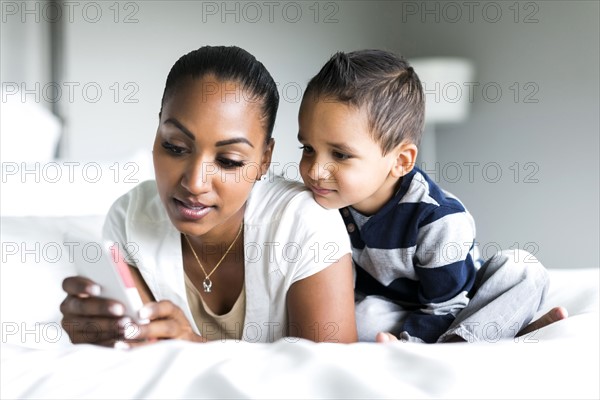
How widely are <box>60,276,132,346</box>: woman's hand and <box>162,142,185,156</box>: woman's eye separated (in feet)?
0.78

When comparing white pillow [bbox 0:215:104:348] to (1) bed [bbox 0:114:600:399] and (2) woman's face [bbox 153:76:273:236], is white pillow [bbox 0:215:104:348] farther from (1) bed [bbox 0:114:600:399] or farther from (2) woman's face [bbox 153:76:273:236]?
(1) bed [bbox 0:114:600:399]

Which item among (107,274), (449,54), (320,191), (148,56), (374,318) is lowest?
(374,318)

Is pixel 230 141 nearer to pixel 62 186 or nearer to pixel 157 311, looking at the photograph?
pixel 157 311

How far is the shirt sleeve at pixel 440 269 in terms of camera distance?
51.4 inches

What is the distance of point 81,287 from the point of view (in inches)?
44.1

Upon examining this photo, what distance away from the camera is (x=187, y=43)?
2.77 metres

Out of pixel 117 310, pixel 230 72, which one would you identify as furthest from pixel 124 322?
pixel 230 72

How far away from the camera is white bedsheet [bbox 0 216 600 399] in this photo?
27.3 inches

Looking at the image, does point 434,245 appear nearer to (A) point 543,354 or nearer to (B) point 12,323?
(A) point 543,354

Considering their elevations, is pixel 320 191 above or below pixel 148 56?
below

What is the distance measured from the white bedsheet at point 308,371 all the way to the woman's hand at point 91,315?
25 cm

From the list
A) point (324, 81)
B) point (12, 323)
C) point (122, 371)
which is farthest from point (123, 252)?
point (122, 371)

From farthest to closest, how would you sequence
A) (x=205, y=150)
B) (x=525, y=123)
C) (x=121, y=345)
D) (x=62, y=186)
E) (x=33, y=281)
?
(x=525, y=123) < (x=62, y=186) < (x=33, y=281) < (x=205, y=150) < (x=121, y=345)

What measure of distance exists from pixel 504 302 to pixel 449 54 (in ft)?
7.21
